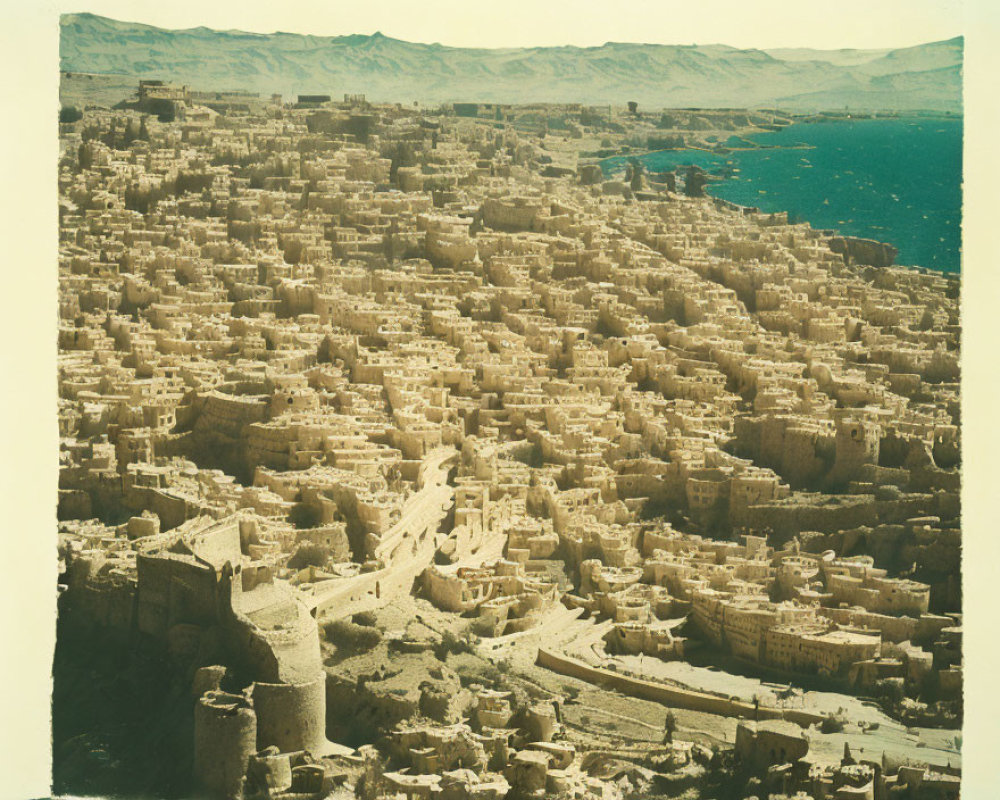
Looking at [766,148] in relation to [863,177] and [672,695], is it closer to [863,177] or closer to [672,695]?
[863,177]

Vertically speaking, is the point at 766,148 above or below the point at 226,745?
above

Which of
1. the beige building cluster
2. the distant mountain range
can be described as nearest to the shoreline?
the beige building cluster

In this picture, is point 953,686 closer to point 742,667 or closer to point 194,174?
point 742,667

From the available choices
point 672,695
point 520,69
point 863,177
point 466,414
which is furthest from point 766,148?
point 672,695

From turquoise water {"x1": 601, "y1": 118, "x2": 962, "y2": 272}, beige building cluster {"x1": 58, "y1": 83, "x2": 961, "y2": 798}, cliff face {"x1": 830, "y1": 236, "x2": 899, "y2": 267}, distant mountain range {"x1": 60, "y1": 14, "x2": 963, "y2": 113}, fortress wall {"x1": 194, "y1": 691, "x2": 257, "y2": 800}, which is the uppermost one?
distant mountain range {"x1": 60, "y1": 14, "x2": 963, "y2": 113}

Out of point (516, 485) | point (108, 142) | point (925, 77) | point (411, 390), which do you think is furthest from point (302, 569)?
point (108, 142)

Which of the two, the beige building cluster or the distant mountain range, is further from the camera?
the distant mountain range

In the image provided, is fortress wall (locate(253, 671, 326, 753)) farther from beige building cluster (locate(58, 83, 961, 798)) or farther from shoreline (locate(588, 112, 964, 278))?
shoreline (locate(588, 112, 964, 278))
